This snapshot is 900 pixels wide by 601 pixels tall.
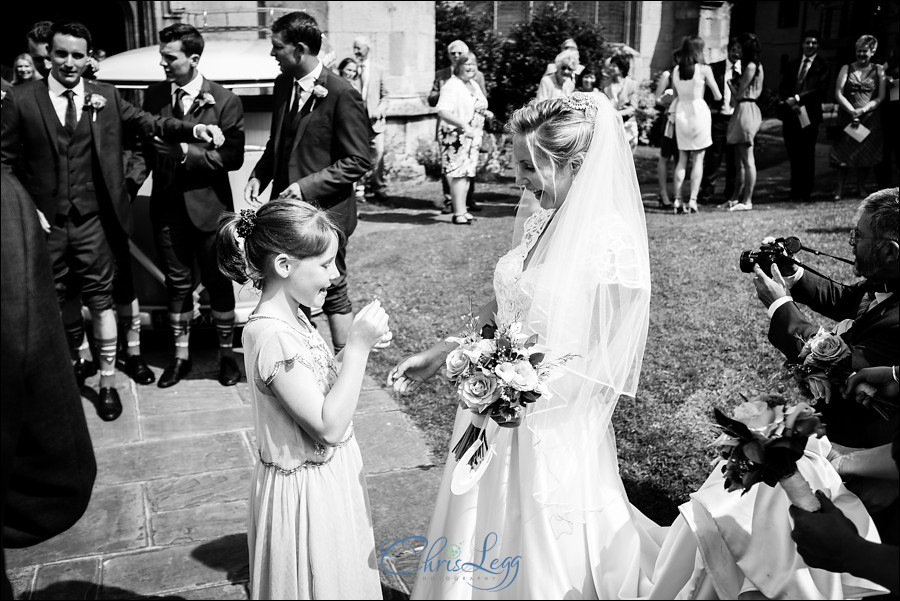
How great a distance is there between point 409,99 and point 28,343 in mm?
12207

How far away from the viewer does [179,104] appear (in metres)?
6.11

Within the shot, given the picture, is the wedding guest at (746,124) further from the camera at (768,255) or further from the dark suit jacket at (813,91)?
the camera at (768,255)

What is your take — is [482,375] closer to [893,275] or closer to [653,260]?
[893,275]

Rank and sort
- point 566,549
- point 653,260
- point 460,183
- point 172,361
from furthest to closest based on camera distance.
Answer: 1. point 460,183
2. point 653,260
3. point 172,361
4. point 566,549

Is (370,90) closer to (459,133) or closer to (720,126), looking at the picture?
(459,133)

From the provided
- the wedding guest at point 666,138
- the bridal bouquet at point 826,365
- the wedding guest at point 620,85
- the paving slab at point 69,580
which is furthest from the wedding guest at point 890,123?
the paving slab at point 69,580

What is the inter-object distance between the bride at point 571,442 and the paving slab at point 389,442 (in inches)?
68.0

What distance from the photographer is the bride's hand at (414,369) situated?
324cm

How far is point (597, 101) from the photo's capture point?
335 cm

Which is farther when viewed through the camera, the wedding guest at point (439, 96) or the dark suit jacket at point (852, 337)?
the wedding guest at point (439, 96)

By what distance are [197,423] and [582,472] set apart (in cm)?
328

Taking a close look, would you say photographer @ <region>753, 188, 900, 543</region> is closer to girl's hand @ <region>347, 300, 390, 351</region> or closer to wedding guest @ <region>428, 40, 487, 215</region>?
girl's hand @ <region>347, 300, 390, 351</region>

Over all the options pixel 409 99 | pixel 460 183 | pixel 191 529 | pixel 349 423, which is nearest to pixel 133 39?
pixel 409 99

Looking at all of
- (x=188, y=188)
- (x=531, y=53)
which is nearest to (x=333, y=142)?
(x=188, y=188)
